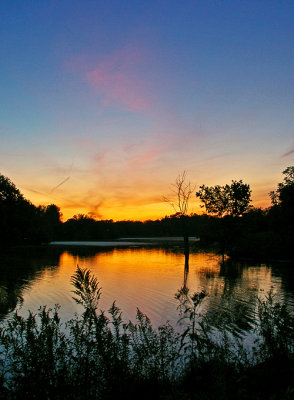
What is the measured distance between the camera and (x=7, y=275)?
2708 centimetres

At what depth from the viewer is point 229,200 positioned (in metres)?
51.0

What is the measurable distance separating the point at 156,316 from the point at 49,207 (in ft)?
539

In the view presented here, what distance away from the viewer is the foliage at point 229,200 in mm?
50344

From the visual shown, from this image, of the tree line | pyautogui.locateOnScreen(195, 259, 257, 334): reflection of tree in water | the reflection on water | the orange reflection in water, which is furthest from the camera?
the tree line

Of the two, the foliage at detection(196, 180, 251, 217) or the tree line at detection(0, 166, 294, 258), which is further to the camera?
the foliage at detection(196, 180, 251, 217)

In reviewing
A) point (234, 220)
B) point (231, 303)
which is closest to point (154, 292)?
point (231, 303)

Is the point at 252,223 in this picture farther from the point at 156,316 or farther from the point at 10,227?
the point at 10,227

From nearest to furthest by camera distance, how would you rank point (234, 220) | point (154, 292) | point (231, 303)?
point (231, 303), point (154, 292), point (234, 220)

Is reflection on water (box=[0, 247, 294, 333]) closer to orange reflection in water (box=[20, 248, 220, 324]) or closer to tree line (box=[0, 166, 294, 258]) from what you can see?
orange reflection in water (box=[20, 248, 220, 324])

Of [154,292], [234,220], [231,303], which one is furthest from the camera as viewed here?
[234,220]

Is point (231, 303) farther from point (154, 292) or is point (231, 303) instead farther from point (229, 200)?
point (229, 200)

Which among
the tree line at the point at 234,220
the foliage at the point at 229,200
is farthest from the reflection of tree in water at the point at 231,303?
the foliage at the point at 229,200

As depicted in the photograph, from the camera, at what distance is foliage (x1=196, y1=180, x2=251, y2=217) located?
50.3 meters

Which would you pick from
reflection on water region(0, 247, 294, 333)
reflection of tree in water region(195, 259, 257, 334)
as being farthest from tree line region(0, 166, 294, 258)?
reflection of tree in water region(195, 259, 257, 334)
